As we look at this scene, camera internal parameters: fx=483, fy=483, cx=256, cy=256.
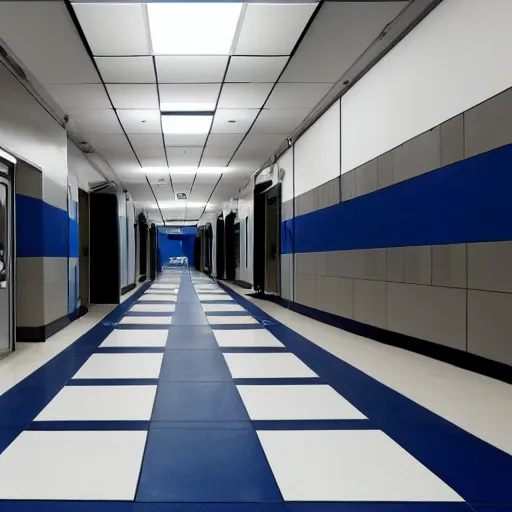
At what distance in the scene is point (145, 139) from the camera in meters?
8.87

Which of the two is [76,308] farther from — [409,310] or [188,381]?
[409,310]

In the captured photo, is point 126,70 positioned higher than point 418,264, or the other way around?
point 126,70

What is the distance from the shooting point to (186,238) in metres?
49.3

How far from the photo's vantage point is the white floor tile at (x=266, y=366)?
4.21 m

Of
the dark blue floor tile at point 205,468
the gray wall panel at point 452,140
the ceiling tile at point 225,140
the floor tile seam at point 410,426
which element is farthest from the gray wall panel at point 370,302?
the ceiling tile at point 225,140

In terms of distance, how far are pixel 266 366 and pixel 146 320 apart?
370cm

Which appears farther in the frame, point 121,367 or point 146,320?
point 146,320

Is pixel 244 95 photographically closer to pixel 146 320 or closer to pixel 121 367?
pixel 146 320

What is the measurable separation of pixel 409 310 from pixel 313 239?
11.1 ft

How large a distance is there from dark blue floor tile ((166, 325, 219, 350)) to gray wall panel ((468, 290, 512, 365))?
2701 mm

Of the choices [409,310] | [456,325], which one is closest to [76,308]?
[409,310]

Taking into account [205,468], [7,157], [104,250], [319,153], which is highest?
[319,153]

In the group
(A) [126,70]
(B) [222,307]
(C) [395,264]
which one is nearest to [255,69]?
(A) [126,70]

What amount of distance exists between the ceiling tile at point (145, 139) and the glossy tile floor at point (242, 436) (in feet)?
15.3
